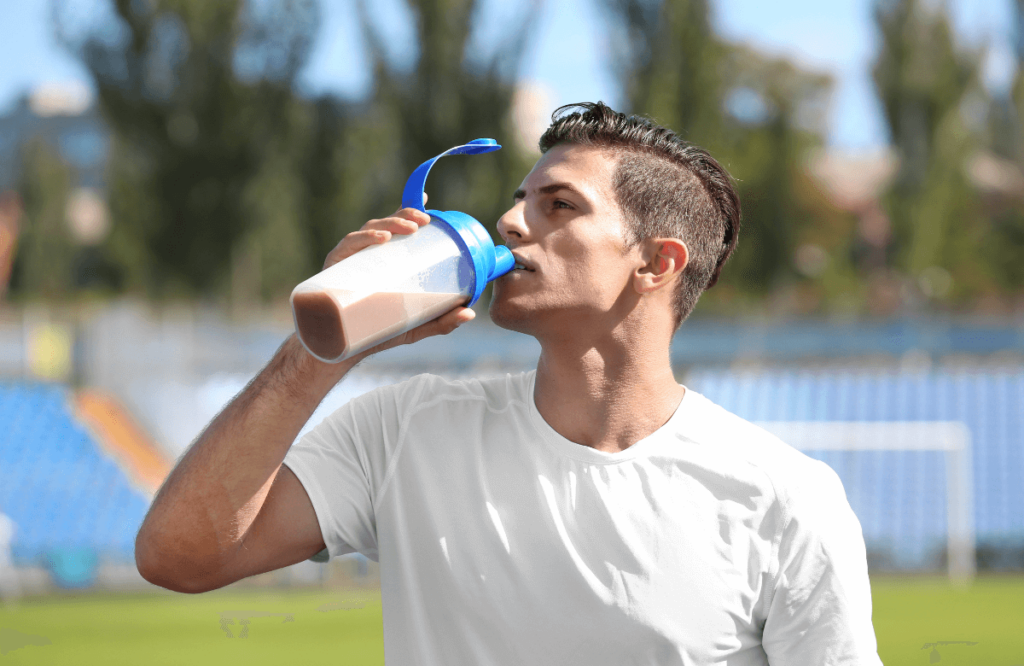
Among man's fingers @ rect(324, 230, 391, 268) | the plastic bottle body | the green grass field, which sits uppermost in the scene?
man's fingers @ rect(324, 230, 391, 268)

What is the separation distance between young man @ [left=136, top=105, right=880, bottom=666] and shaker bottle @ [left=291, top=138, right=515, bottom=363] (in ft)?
0.14

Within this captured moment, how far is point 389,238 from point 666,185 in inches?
27.0

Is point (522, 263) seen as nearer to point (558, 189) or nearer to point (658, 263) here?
point (558, 189)

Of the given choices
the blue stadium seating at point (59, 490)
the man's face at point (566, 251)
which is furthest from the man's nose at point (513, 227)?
the blue stadium seating at point (59, 490)

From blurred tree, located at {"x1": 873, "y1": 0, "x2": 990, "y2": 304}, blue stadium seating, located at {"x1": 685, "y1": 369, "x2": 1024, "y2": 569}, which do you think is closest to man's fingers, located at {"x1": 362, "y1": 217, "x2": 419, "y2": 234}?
blue stadium seating, located at {"x1": 685, "y1": 369, "x2": 1024, "y2": 569}

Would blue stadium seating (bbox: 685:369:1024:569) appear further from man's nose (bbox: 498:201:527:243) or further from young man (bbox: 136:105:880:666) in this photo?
man's nose (bbox: 498:201:527:243)

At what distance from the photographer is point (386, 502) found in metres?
2.15

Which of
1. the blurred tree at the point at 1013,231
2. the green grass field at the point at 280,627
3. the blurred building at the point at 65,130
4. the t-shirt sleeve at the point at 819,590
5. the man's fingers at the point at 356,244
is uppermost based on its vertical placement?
the blurred building at the point at 65,130

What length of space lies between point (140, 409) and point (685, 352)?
8.22 metres

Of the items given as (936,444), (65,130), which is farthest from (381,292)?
(65,130)

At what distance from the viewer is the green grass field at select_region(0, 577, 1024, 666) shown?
8.05 m

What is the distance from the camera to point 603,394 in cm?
221

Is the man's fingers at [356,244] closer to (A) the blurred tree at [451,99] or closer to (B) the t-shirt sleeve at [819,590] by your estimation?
(B) the t-shirt sleeve at [819,590]

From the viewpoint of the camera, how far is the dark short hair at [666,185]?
2.26m
